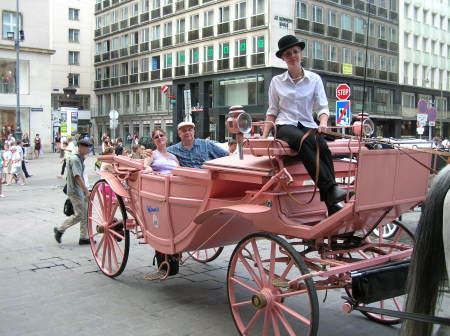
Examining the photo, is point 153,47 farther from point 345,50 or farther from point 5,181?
point 5,181

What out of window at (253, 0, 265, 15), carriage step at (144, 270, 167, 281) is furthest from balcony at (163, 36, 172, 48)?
carriage step at (144, 270, 167, 281)

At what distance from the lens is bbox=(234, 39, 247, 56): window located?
39.4 metres

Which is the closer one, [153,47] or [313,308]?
[313,308]

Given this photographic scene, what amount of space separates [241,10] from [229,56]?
3.65 metres

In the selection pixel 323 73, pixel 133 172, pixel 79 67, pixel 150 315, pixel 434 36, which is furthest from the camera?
pixel 79 67

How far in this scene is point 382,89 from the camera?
4688 cm

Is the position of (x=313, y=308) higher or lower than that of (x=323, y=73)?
lower

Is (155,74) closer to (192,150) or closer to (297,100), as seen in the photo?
(192,150)

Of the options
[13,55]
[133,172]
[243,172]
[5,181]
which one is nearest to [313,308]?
[243,172]

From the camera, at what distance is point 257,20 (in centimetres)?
3800

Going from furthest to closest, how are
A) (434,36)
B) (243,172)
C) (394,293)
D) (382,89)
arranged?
(434,36) → (382,89) → (243,172) → (394,293)

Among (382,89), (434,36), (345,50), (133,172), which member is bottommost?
(133,172)

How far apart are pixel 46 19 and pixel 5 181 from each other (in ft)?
70.8

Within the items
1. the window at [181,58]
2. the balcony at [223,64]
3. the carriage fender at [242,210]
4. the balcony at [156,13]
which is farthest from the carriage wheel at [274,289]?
the balcony at [156,13]
